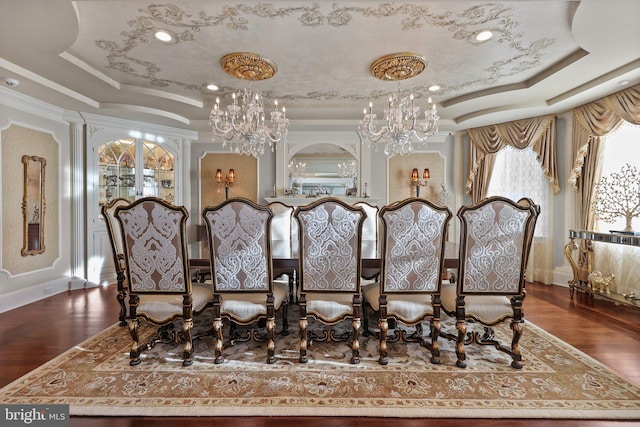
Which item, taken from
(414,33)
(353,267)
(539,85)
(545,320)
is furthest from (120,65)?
(545,320)

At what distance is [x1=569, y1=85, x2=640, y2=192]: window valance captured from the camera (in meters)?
3.13

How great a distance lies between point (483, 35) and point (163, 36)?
2651 mm

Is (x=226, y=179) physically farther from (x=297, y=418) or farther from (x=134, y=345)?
(x=297, y=418)

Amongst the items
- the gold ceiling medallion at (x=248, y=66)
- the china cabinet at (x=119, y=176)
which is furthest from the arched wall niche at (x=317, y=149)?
the gold ceiling medallion at (x=248, y=66)

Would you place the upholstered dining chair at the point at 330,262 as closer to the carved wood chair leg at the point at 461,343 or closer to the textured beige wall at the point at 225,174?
the carved wood chair leg at the point at 461,343

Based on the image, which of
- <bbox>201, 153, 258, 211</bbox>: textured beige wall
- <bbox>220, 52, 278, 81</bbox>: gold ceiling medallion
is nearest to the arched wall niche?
<bbox>201, 153, 258, 211</bbox>: textured beige wall

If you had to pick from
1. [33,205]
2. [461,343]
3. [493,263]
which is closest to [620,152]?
[493,263]

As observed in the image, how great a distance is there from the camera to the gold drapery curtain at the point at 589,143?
10.8 feet

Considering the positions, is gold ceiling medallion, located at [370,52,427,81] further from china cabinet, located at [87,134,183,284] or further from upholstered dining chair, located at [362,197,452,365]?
china cabinet, located at [87,134,183,284]

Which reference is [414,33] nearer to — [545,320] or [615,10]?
[615,10]

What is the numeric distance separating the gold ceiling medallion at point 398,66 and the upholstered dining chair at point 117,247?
8.51 feet

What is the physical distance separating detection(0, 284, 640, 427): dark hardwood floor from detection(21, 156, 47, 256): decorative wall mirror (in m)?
0.70

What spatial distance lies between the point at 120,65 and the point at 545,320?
4855mm

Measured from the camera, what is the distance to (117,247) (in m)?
2.39
